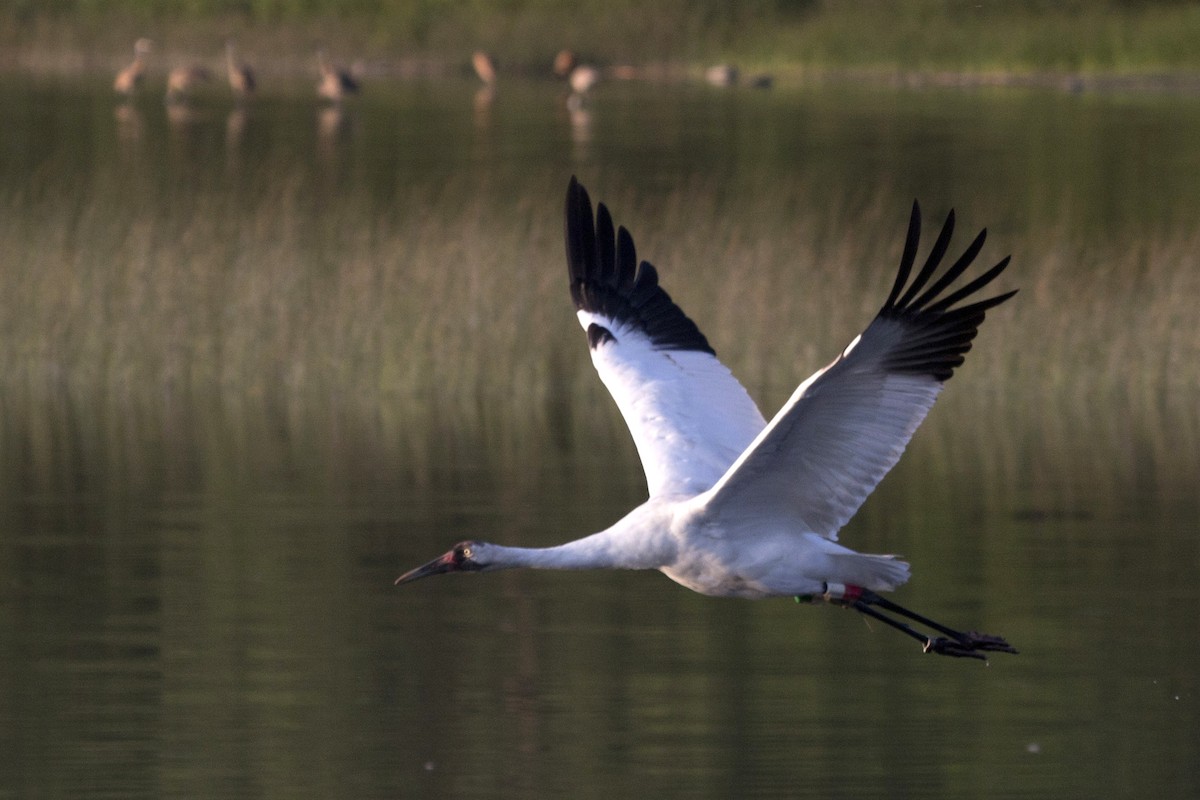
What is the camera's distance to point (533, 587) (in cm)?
1220

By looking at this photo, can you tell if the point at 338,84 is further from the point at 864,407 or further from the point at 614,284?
the point at 864,407

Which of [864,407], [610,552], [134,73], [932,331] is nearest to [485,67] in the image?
[134,73]

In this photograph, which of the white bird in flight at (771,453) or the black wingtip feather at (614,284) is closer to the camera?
the white bird in flight at (771,453)

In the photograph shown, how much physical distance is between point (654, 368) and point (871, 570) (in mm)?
1510

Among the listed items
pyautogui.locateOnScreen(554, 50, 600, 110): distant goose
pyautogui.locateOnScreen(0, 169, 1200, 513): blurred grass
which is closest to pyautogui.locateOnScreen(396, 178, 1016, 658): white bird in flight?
pyautogui.locateOnScreen(0, 169, 1200, 513): blurred grass

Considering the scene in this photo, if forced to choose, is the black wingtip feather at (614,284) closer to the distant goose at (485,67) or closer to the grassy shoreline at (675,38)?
the grassy shoreline at (675,38)

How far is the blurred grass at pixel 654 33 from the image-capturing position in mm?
44312

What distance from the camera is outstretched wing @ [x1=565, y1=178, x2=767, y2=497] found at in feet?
30.0

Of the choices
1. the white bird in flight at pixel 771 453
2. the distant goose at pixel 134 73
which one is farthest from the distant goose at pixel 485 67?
the white bird in flight at pixel 771 453

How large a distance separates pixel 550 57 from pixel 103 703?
142 feet

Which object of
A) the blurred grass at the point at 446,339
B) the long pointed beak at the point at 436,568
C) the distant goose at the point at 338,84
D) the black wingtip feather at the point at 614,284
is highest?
the distant goose at the point at 338,84

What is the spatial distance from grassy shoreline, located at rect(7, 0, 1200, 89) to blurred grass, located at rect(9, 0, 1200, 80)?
1.1 inches

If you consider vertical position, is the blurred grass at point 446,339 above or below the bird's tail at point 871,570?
above

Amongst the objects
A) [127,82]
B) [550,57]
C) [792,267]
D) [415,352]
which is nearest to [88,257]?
[415,352]
